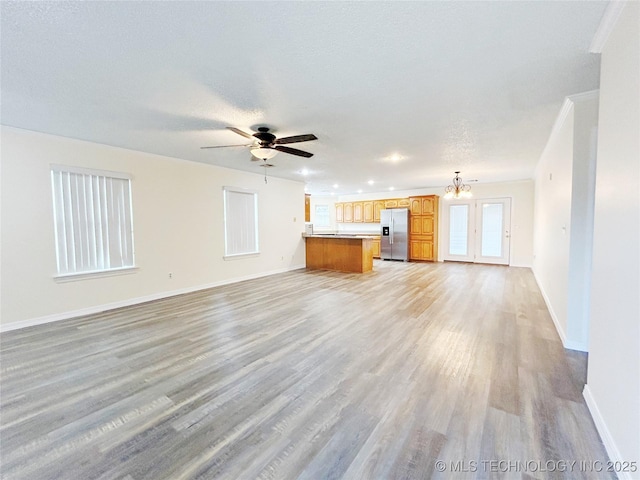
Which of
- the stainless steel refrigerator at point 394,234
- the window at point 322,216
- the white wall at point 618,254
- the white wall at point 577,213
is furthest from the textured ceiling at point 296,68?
the window at point 322,216

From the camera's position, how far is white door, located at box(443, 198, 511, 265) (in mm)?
8156

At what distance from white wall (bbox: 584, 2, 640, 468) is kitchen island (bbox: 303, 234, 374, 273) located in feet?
17.4

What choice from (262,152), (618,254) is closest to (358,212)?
(262,152)

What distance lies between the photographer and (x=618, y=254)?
1525mm

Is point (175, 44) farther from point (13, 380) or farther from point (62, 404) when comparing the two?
point (13, 380)

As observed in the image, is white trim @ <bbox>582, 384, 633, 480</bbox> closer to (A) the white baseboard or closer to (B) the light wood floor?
(B) the light wood floor

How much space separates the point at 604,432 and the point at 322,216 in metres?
10.5

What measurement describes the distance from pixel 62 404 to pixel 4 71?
102 inches

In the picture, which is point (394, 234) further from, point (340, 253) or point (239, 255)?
point (239, 255)

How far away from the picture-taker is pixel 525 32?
6.00ft

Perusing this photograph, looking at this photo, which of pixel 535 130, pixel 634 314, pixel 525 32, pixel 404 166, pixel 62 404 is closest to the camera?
pixel 634 314

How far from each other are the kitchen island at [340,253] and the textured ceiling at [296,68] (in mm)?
3542

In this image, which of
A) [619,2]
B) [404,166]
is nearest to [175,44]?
[619,2]

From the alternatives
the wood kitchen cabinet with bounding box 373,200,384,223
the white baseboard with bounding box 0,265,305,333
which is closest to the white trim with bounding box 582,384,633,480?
the white baseboard with bounding box 0,265,305,333
